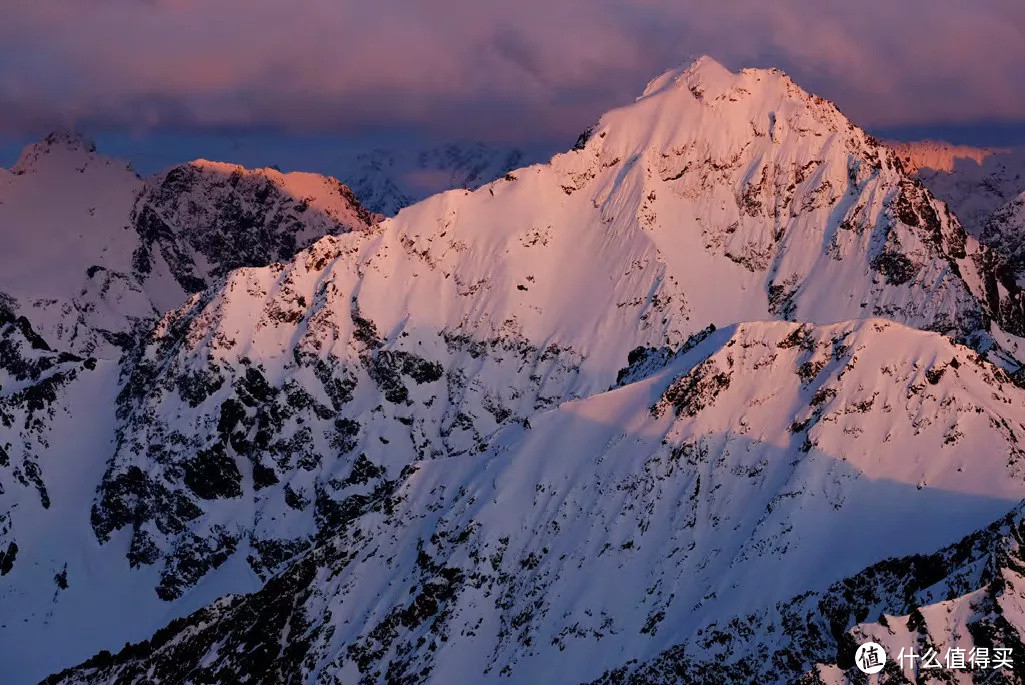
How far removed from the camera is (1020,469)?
192 m

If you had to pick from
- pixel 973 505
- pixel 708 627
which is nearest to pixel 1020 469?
pixel 973 505

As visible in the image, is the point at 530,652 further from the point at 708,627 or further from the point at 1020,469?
the point at 1020,469

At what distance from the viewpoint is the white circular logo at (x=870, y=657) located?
474 feet

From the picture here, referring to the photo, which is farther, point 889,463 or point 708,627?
point 889,463

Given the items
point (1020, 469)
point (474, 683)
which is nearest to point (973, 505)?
point (1020, 469)

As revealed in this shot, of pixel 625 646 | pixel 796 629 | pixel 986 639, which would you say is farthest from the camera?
pixel 625 646

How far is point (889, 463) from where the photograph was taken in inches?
7840

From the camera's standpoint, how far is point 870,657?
145 metres

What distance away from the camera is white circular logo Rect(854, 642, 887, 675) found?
14462 centimetres

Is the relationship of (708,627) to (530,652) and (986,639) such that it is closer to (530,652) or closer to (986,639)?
(530,652)

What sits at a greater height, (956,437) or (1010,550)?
(956,437)

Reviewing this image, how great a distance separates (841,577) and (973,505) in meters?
18.0

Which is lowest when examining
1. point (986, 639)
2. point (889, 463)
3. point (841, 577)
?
point (986, 639)

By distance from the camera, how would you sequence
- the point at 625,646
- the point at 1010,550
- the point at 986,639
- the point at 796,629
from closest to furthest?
1. the point at 986,639
2. the point at 1010,550
3. the point at 796,629
4. the point at 625,646
